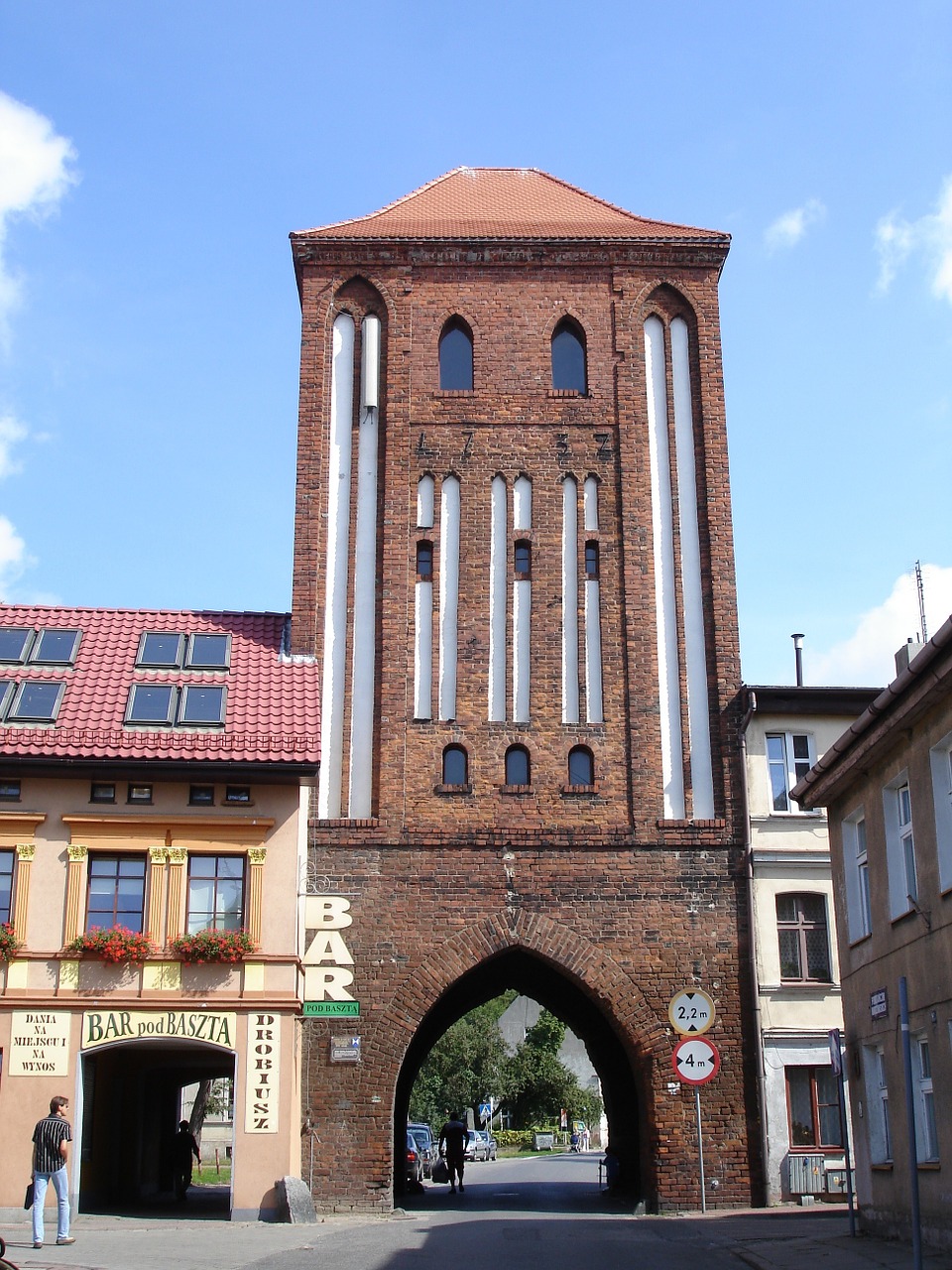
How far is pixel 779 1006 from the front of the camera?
22.0 m

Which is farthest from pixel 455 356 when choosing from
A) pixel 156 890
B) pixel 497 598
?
pixel 156 890

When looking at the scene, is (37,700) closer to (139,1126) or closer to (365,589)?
(365,589)

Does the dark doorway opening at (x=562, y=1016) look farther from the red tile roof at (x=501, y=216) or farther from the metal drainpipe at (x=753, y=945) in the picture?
the red tile roof at (x=501, y=216)

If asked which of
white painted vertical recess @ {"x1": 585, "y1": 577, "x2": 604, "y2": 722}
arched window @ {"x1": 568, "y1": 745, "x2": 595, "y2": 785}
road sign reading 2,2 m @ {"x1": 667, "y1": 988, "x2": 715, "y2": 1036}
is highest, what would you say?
white painted vertical recess @ {"x1": 585, "y1": 577, "x2": 604, "y2": 722}

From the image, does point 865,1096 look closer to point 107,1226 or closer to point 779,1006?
point 779,1006

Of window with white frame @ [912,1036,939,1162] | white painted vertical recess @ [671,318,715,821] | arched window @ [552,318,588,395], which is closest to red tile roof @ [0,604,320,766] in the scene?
white painted vertical recess @ [671,318,715,821]

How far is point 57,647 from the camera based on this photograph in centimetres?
2325

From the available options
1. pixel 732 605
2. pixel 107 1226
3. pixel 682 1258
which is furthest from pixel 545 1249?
pixel 732 605

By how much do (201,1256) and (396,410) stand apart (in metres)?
14.3

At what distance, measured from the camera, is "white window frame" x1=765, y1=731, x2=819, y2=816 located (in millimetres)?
22856

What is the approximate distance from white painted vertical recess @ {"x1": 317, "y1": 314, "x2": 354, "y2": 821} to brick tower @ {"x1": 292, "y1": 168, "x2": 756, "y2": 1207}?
1.9 inches

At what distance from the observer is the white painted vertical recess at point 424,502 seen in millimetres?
24297

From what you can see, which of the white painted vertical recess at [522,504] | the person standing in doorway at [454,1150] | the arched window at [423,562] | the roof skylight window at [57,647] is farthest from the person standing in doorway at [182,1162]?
the white painted vertical recess at [522,504]

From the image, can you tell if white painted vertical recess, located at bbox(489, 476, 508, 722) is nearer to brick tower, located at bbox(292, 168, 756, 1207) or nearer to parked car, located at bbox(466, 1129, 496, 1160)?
brick tower, located at bbox(292, 168, 756, 1207)
